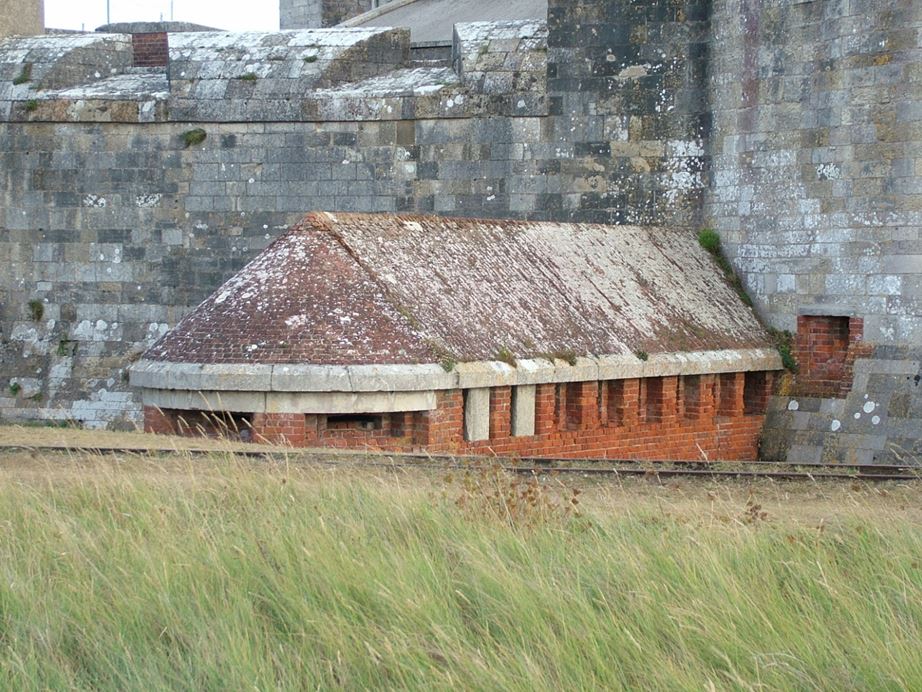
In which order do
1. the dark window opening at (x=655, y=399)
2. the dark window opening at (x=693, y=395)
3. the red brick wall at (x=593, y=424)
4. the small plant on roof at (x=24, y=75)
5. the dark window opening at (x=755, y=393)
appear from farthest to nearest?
the small plant on roof at (x=24, y=75), the dark window opening at (x=755, y=393), the dark window opening at (x=693, y=395), the dark window opening at (x=655, y=399), the red brick wall at (x=593, y=424)

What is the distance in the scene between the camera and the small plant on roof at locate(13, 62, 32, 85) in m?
19.7

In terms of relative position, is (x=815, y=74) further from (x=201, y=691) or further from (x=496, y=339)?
(x=201, y=691)

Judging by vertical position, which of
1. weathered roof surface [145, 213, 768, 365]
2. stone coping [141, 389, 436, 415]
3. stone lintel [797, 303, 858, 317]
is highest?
weathered roof surface [145, 213, 768, 365]

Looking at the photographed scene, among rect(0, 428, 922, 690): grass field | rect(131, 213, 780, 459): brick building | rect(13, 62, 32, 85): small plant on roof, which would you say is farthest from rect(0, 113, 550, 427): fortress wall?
rect(0, 428, 922, 690): grass field

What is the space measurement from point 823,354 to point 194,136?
7.74 m

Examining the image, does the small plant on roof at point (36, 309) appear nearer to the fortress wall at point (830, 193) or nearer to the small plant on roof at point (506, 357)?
the small plant on roof at point (506, 357)

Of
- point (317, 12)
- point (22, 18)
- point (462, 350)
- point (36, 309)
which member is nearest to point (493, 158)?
point (462, 350)

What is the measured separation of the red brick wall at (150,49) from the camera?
67.9 feet

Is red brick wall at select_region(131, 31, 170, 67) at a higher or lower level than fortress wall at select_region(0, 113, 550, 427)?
higher

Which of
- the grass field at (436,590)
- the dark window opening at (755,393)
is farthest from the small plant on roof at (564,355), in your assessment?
the grass field at (436,590)

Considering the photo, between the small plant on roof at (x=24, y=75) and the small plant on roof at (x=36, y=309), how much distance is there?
269 centimetres

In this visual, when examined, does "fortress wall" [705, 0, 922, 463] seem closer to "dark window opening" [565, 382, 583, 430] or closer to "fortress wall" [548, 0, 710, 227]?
"fortress wall" [548, 0, 710, 227]

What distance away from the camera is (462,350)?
1379 cm

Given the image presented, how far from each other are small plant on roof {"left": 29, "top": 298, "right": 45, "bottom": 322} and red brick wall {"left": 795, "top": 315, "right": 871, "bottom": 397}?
8993 millimetres
